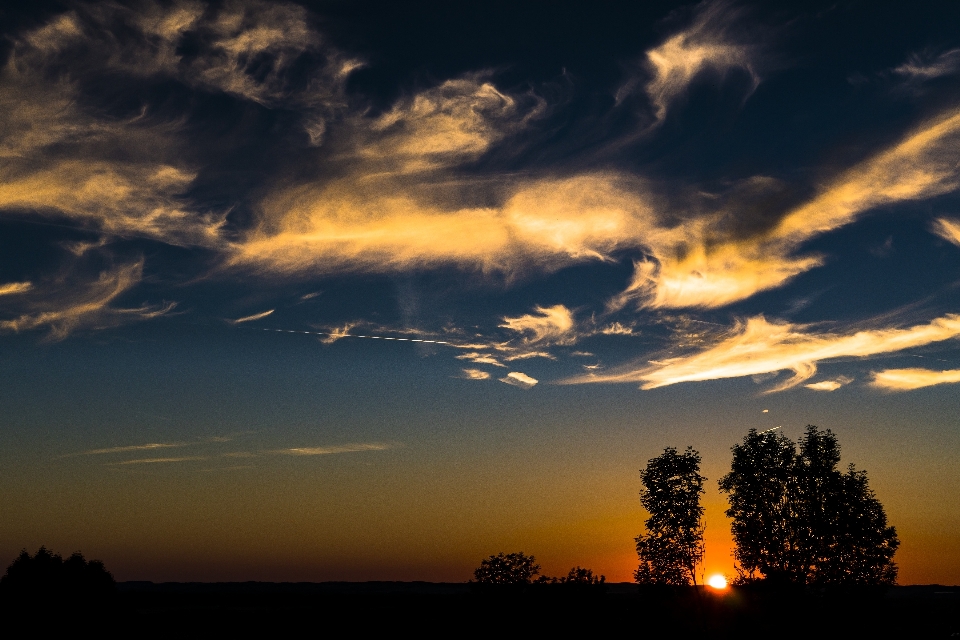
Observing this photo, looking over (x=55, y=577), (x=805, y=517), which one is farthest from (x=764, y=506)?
(x=55, y=577)

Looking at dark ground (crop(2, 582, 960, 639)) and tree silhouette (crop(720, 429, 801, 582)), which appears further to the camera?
tree silhouette (crop(720, 429, 801, 582))

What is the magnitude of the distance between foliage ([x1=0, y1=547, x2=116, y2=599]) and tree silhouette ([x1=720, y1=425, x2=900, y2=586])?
2910 inches

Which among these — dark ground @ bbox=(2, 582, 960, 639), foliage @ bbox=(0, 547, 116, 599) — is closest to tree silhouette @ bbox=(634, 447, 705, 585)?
dark ground @ bbox=(2, 582, 960, 639)

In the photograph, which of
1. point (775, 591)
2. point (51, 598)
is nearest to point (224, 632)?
point (51, 598)

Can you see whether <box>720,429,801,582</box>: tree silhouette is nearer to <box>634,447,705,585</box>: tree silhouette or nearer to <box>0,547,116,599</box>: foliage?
<box>634,447,705,585</box>: tree silhouette

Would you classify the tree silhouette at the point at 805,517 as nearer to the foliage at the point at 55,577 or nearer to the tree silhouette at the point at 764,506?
the tree silhouette at the point at 764,506

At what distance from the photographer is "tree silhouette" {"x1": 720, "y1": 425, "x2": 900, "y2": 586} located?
77938 millimetres

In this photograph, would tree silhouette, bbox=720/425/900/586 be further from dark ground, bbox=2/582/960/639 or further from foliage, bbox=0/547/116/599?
foliage, bbox=0/547/116/599

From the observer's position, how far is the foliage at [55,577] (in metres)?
85.8

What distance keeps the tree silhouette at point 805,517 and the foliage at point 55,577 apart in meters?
73.9

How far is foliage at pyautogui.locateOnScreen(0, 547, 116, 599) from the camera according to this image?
85.8 metres

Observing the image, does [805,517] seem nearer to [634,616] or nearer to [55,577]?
[634,616]

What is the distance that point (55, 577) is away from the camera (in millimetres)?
87125

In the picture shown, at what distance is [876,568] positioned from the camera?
78.6 m
